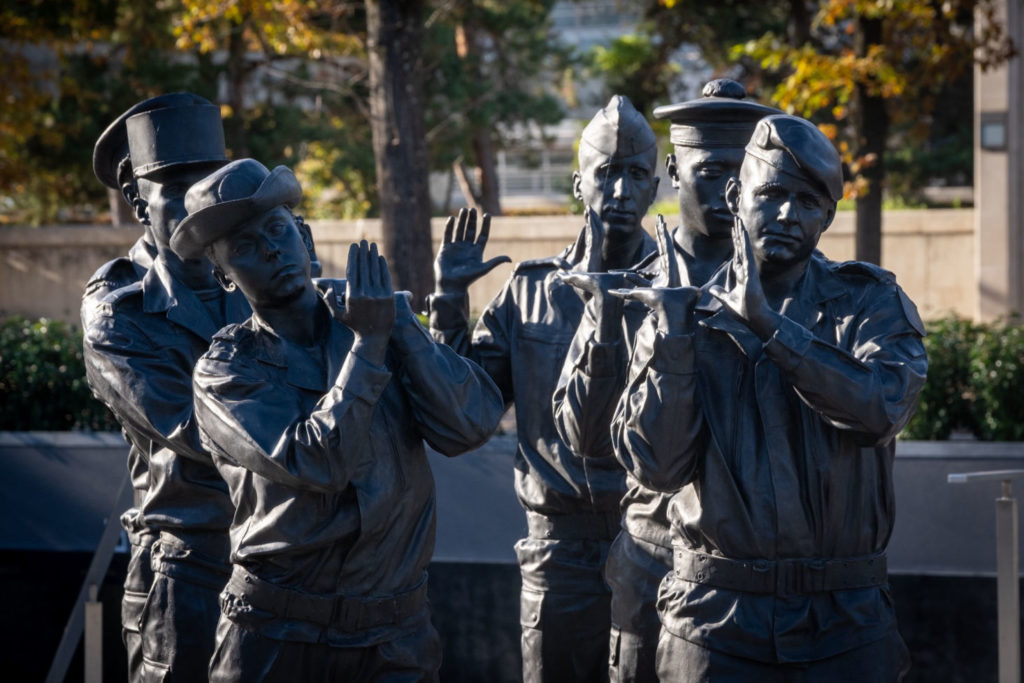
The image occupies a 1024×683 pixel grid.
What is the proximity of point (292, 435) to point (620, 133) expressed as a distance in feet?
6.50

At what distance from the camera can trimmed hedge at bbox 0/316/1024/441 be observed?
7.76 metres

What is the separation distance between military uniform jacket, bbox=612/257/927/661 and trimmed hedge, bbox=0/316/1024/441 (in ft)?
13.3

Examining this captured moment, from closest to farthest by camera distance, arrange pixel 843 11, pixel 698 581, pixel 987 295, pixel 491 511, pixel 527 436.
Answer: pixel 698 581, pixel 527 436, pixel 491 511, pixel 843 11, pixel 987 295

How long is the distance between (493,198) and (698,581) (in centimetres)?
1856

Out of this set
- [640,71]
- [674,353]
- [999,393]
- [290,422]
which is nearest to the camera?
[674,353]

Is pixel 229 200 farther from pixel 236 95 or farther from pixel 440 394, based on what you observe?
pixel 236 95

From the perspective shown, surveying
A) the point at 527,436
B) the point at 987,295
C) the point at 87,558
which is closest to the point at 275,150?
the point at 987,295

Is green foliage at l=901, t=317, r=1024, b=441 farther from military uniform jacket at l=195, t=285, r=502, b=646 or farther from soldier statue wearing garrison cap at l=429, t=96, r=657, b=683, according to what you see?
military uniform jacket at l=195, t=285, r=502, b=646

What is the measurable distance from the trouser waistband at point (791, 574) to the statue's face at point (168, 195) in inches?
98.1

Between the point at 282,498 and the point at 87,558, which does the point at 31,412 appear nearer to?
the point at 87,558

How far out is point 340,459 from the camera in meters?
3.83

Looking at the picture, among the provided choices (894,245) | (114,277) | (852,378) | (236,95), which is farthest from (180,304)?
(236,95)

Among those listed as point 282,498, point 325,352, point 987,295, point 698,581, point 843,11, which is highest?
point 843,11

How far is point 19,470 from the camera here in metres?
7.95
